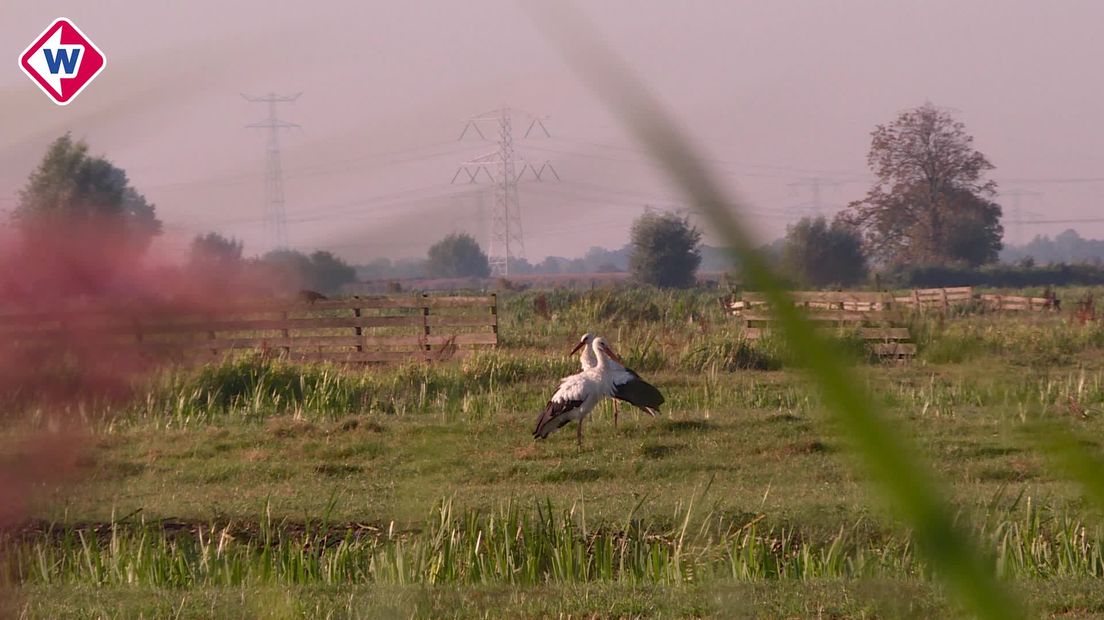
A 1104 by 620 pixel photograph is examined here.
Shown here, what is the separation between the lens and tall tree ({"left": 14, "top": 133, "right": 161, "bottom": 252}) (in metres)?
0.88

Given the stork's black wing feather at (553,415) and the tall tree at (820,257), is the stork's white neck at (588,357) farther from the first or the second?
the tall tree at (820,257)

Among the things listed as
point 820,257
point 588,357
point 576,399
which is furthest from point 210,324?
point 588,357

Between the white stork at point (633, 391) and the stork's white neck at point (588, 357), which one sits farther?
the stork's white neck at point (588, 357)

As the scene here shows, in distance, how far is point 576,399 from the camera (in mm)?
11781

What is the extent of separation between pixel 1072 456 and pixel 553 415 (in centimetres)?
1146

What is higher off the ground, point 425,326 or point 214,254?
point 214,254

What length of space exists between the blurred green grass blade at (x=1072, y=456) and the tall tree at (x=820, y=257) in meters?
0.09

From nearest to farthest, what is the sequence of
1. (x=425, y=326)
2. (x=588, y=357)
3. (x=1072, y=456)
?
(x=1072, y=456)
(x=588, y=357)
(x=425, y=326)

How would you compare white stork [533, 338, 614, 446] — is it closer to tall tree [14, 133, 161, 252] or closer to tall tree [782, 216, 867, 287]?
tall tree [14, 133, 161, 252]

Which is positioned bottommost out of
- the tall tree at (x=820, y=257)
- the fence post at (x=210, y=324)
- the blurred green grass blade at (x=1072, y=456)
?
the blurred green grass blade at (x=1072, y=456)

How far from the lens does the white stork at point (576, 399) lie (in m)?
11.8

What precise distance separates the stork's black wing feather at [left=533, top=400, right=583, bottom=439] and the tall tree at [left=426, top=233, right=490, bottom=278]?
1057cm

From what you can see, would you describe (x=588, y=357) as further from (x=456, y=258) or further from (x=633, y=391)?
(x=456, y=258)

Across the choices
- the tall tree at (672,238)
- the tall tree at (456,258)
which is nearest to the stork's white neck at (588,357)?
the tall tree at (672,238)
